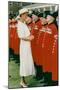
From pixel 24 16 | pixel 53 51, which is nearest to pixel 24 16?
pixel 24 16

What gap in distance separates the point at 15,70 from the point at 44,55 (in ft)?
Result: 0.66

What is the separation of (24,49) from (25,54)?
30 millimetres

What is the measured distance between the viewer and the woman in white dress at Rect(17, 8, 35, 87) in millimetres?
1363

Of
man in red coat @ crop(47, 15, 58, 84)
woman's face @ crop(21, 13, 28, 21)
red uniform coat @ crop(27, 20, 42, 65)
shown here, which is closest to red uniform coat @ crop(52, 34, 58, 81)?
man in red coat @ crop(47, 15, 58, 84)

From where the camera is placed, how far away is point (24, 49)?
4.50 ft

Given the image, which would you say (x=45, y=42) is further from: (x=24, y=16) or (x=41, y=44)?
(x=24, y=16)

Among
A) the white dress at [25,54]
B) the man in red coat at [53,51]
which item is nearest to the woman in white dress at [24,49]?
the white dress at [25,54]

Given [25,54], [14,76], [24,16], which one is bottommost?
[14,76]

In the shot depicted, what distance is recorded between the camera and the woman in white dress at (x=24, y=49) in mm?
1363

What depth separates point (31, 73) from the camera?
1.38 m

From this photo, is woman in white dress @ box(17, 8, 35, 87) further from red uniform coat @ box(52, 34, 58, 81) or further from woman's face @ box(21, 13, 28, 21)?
red uniform coat @ box(52, 34, 58, 81)

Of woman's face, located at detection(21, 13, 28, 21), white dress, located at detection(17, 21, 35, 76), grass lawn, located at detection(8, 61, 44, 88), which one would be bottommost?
grass lawn, located at detection(8, 61, 44, 88)

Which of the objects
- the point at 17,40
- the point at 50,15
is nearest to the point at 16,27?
the point at 17,40

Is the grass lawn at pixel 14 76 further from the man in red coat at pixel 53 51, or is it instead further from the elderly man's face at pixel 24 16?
the elderly man's face at pixel 24 16
